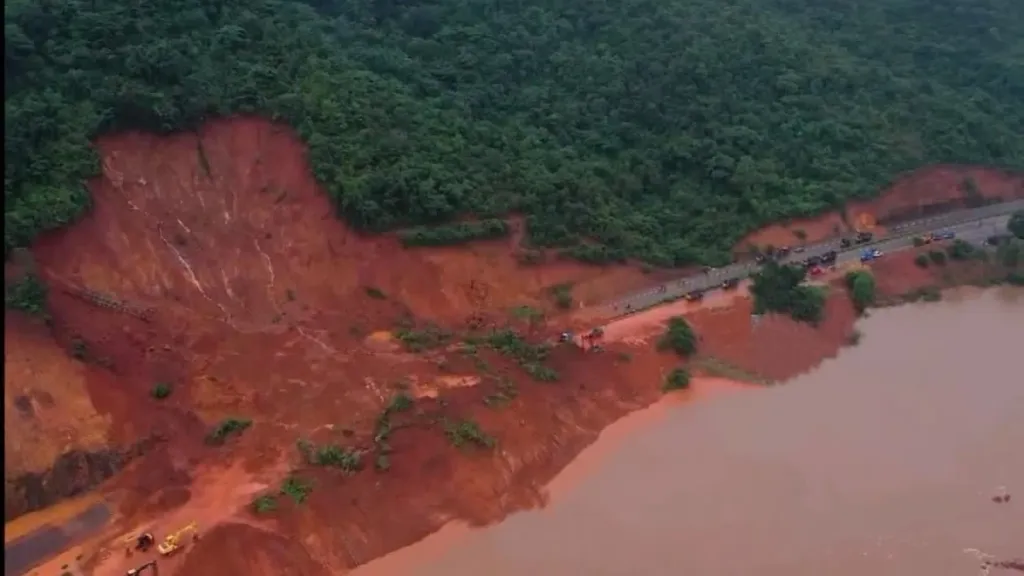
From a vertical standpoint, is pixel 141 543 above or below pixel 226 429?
below

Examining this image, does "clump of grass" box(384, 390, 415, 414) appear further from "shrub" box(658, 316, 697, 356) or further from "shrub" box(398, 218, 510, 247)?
"shrub" box(658, 316, 697, 356)

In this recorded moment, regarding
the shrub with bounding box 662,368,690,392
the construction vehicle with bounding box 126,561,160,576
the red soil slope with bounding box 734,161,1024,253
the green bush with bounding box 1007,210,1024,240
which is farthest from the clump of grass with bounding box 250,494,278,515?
the green bush with bounding box 1007,210,1024,240

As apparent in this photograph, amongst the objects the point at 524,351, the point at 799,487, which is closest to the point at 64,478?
the point at 524,351

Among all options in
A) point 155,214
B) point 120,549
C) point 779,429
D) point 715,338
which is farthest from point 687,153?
point 120,549

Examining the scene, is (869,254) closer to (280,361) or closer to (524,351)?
(524,351)

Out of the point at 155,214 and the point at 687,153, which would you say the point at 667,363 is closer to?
the point at 687,153

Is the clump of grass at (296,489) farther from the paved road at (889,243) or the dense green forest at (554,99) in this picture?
the paved road at (889,243)

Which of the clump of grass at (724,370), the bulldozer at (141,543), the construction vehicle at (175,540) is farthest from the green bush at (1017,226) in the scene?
the bulldozer at (141,543)
